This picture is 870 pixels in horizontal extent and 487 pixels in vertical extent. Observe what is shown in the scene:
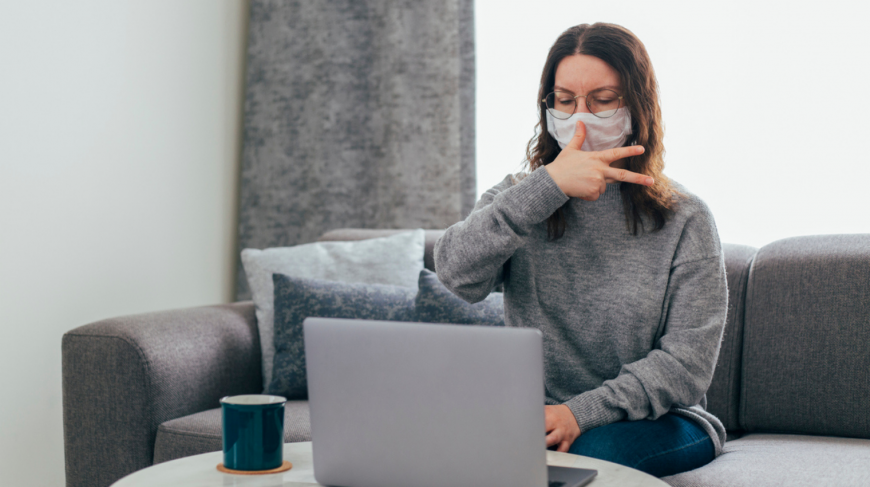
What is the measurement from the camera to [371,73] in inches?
104

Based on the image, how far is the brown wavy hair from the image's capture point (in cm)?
125

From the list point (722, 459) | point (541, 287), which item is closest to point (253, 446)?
point (541, 287)

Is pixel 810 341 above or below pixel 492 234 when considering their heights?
below

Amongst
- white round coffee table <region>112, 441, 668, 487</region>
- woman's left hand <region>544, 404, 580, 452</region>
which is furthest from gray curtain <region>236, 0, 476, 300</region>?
white round coffee table <region>112, 441, 668, 487</region>

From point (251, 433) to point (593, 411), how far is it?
0.53 m

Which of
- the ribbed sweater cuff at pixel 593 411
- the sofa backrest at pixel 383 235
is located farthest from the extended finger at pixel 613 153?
the sofa backrest at pixel 383 235

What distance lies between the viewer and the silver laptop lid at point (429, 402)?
689 mm

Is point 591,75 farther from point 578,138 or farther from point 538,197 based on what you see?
point 538,197

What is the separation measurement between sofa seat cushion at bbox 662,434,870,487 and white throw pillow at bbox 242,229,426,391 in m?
0.89

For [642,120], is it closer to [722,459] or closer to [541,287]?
[541,287]

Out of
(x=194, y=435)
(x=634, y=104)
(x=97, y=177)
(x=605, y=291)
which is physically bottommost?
(x=194, y=435)

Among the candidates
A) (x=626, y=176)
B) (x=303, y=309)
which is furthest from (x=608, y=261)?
(x=303, y=309)

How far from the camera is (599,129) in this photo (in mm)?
1249

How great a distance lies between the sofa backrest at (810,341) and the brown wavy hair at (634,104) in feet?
1.57
